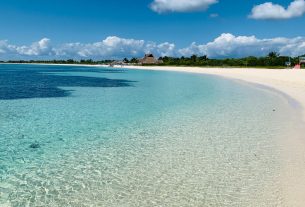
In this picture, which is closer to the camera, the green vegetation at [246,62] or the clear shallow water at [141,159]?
the clear shallow water at [141,159]

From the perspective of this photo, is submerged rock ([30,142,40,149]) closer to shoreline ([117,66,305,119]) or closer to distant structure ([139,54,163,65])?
shoreline ([117,66,305,119])

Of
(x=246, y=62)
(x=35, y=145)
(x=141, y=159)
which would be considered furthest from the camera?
(x=246, y=62)

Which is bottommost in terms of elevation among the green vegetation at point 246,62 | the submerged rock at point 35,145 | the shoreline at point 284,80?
the submerged rock at point 35,145

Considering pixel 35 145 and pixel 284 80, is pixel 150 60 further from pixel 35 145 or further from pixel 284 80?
pixel 35 145

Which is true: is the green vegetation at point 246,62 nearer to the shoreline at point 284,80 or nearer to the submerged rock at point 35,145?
the shoreline at point 284,80

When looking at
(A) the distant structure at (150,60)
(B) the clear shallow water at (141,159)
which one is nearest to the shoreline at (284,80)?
(B) the clear shallow water at (141,159)

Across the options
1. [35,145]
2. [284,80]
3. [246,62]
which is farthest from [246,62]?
[35,145]

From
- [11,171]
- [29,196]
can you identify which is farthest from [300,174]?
[11,171]

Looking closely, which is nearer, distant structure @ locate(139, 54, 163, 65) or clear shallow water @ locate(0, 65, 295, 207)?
clear shallow water @ locate(0, 65, 295, 207)

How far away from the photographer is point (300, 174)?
243 inches

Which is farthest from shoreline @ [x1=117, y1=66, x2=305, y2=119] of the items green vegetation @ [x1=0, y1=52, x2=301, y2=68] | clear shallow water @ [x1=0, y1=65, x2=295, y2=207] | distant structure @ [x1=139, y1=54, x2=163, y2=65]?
distant structure @ [x1=139, y1=54, x2=163, y2=65]

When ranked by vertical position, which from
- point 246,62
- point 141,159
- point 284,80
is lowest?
point 141,159

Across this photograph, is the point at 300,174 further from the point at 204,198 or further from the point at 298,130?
the point at 298,130

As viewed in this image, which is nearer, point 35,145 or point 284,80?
point 35,145
